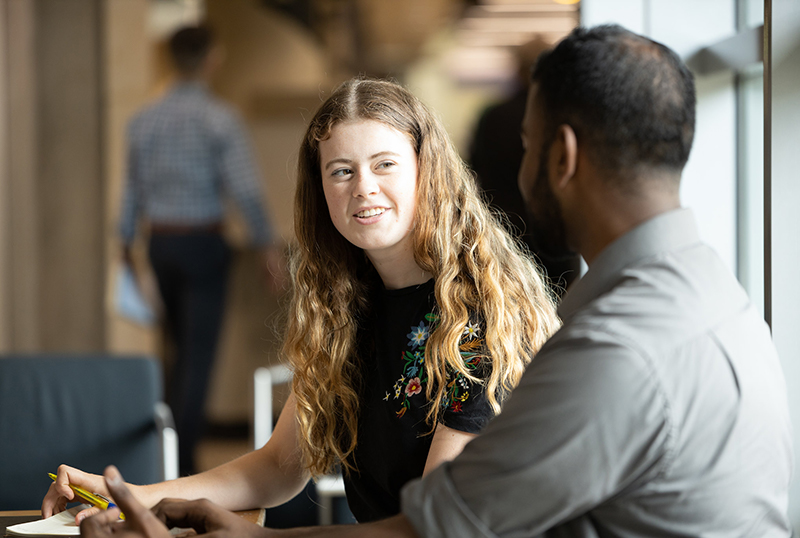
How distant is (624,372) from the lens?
2.34 ft

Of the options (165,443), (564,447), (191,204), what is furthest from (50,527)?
(191,204)

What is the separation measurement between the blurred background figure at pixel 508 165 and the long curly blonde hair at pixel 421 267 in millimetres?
650

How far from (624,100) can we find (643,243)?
0.50 feet

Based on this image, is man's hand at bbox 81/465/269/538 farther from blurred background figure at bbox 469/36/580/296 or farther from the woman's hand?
blurred background figure at bbox 469/36/580/296

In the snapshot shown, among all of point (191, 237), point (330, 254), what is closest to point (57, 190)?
point (191, 237)

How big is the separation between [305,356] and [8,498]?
1101 mm

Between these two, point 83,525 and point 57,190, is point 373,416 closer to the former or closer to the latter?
point 83,525

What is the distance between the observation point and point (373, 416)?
134 centimetres

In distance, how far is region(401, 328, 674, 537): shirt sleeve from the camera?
711 millimetres

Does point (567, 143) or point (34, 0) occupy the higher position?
point (34, 0)

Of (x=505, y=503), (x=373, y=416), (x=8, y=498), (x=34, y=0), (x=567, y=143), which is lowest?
(x=8, y=498)

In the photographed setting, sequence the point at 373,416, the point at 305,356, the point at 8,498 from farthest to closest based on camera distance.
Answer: the point at 8,498 → the point at 305,356 → the point at 373,416

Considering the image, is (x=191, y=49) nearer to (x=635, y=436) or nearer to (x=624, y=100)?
(x=624, y=100)

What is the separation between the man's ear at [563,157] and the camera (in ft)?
2.67
